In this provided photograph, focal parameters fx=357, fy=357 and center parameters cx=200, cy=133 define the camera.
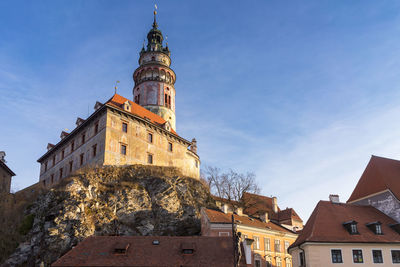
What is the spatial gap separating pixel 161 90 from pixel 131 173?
73.8ft

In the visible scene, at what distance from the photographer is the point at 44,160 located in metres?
56.3

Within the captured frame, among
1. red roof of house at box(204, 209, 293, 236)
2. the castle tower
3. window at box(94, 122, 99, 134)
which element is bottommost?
red roof of house at box(204, 209, 293, 236)

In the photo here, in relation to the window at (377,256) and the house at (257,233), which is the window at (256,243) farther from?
the window at (377,256)

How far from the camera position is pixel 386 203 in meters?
38.6

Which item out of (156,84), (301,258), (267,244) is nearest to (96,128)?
(156,84)

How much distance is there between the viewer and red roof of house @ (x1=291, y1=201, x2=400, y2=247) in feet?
107

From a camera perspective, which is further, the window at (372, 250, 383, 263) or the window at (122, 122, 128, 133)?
the window at (122, 122, 128, 133)

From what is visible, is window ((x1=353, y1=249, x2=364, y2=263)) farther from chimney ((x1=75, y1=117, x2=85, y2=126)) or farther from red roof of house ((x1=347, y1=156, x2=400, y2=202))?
chimney ((x1=75, y1=117, x2=85, y2=126))

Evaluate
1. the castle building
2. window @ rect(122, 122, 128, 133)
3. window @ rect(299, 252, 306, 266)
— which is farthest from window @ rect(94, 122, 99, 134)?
window @ rect(299, 252, 306, 266)

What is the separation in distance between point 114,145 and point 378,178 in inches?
1220

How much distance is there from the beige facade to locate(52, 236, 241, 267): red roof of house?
16.1 metres

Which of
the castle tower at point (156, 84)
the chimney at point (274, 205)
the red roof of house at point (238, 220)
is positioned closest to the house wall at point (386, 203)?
the red roof of house at point (238, 220)

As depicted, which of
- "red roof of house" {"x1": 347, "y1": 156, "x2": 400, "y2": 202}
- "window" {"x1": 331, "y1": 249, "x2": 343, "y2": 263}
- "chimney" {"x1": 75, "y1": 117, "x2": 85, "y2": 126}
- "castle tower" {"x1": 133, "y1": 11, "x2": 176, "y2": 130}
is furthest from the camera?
"castle tower" {"x1": 133, "y1": 11, "x2": 176, "y2": 130}

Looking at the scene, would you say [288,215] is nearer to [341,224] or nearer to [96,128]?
[341,224]
